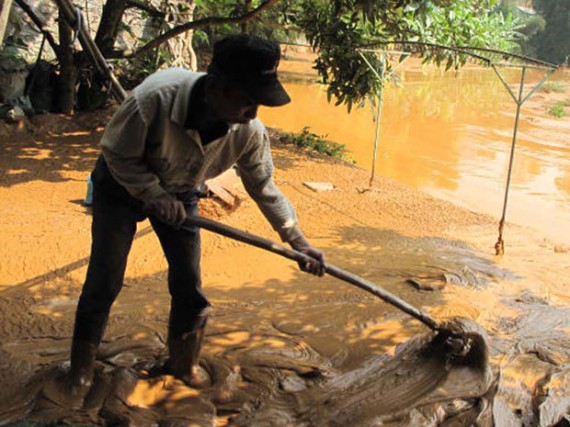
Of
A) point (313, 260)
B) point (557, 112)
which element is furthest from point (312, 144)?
point (557, 112)

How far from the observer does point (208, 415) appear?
249cm

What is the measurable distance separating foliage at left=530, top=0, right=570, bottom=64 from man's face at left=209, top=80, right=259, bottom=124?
103ft

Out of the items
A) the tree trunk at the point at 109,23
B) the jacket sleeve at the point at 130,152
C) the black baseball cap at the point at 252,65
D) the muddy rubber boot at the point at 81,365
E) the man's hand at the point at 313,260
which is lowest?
the muddy rubber boot at the point at 81,365

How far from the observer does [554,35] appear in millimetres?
29750

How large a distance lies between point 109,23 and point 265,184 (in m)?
5.92

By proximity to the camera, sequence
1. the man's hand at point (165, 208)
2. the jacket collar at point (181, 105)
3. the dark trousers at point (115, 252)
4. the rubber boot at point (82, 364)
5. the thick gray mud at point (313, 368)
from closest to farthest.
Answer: the jacket collar at point (181, 105) < the man's hand at point (165, 208) < the dark trousers at point (115, 252) < the rubber boot at point (82, 364) < the thick gray mud at point (313, 368)

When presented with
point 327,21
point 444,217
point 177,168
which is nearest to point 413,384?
point 177,168

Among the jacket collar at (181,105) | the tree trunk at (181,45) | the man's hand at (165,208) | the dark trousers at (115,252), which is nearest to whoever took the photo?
the jacket collar at (181,105)

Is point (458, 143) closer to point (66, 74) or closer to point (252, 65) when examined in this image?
point (66, 74)

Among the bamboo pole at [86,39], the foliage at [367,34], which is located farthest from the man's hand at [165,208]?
the foliage at [367,34]

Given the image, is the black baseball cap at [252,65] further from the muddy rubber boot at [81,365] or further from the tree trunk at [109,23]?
the tree trunk at [109,23]

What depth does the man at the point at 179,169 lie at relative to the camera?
6.06 feet

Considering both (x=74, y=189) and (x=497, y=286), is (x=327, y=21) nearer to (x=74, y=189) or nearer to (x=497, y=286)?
(x=74, y=189)

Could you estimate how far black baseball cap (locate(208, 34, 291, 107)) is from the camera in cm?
179
